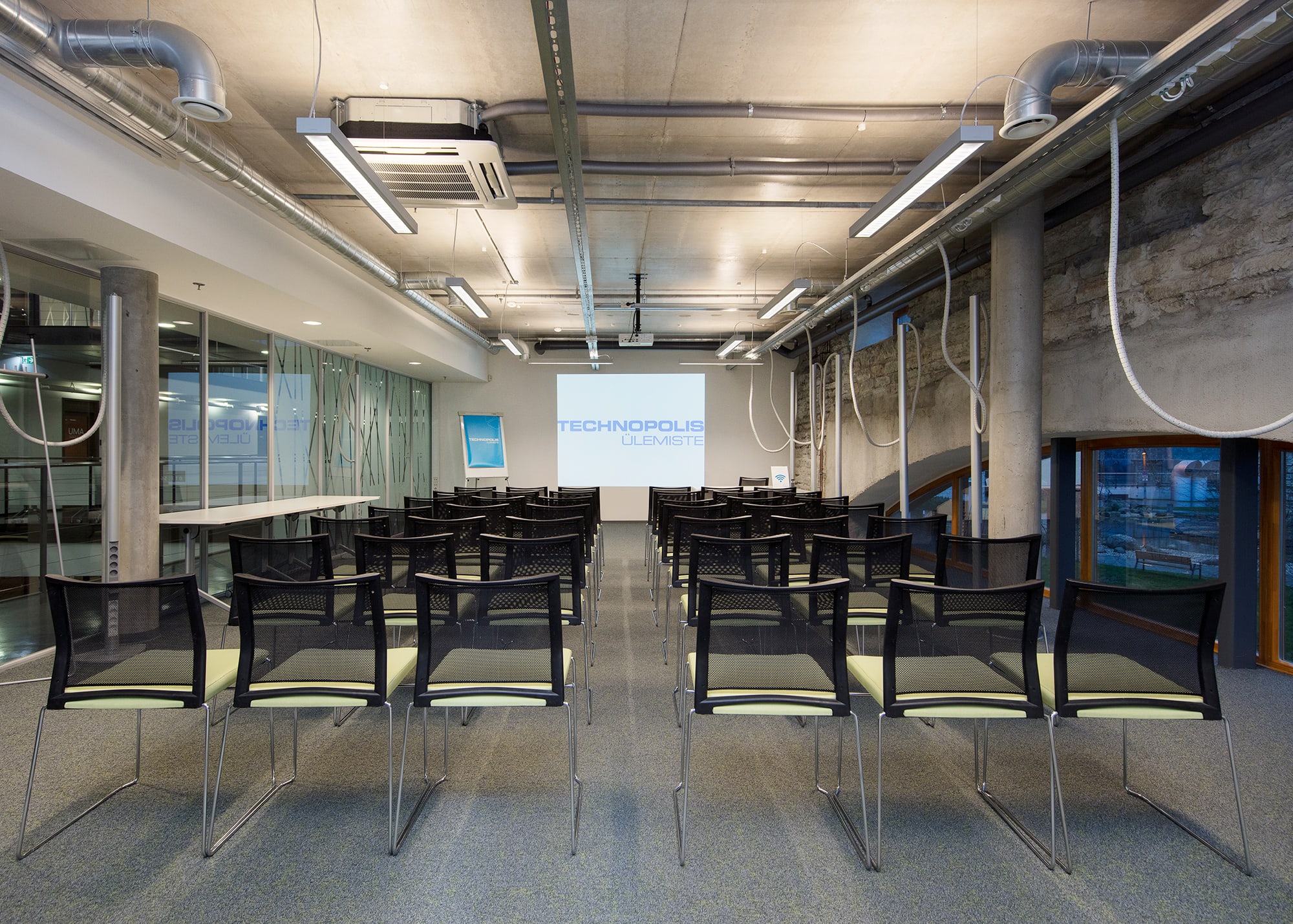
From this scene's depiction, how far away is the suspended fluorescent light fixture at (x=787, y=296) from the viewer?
613 cm

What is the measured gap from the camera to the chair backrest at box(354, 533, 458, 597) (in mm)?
3403

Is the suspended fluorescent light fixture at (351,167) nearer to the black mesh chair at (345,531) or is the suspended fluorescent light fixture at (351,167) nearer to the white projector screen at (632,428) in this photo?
the black mesh chair at (345,531)

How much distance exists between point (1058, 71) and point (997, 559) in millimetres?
2400

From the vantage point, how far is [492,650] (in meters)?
2.47

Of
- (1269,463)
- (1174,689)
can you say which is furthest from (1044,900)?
(1269,463)

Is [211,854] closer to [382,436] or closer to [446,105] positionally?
[446,105]

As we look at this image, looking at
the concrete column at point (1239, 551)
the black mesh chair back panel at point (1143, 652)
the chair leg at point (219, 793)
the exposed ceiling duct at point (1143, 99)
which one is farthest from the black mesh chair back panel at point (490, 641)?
the concrete column at point (1239, 551)

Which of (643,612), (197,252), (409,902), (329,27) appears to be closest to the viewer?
(409,902)

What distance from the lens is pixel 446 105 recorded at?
4.14 m

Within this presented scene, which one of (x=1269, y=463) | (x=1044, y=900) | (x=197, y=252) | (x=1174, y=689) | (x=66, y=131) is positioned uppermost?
(x=66, y=131)

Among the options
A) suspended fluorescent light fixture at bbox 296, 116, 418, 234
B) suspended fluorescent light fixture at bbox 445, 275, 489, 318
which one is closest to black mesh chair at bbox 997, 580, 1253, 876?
suspended fluorescent light fixture at bbox 296, 116, 418, 234

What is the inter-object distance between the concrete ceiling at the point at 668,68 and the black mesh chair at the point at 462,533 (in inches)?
105

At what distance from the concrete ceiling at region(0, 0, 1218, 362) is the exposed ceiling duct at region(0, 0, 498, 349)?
45 cm

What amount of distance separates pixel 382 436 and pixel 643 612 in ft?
22.7
